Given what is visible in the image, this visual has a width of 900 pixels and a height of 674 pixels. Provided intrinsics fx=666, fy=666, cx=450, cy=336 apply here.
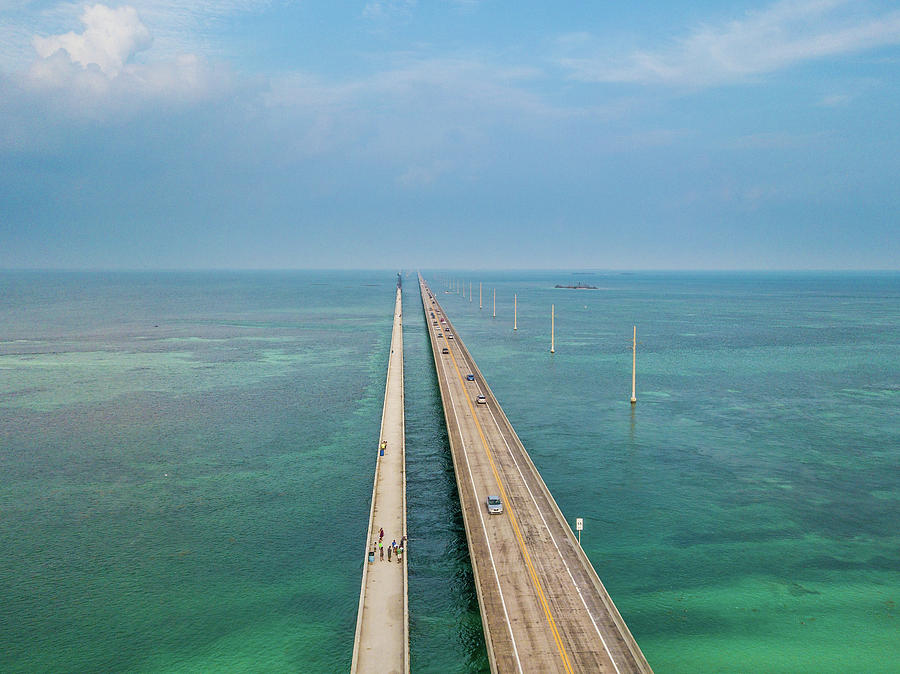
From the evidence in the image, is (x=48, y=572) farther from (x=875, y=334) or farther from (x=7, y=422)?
(x=875, y=334)

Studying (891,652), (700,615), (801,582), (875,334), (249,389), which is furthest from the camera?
(875,334)

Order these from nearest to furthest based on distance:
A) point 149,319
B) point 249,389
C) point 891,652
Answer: point 891,652, point 249,389, point 149,319

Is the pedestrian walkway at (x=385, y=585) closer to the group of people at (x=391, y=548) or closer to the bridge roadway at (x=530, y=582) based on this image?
the group of people at (x=391, y=548)

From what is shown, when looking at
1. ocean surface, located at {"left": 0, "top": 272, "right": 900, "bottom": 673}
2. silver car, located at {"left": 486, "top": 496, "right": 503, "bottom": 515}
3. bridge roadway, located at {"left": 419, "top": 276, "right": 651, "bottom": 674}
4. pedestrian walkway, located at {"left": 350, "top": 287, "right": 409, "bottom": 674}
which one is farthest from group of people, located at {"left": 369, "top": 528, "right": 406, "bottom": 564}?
silver car, located at {"left": 486, "top": 496, "right": 503, "bottom": 515}

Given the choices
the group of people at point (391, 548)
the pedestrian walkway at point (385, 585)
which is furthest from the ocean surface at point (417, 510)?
the group of people at point (391, 548)

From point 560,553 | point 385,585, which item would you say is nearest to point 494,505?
point 560,553

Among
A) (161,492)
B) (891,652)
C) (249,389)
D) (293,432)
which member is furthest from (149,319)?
(891,652)

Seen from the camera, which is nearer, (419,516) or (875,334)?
(419,516)
